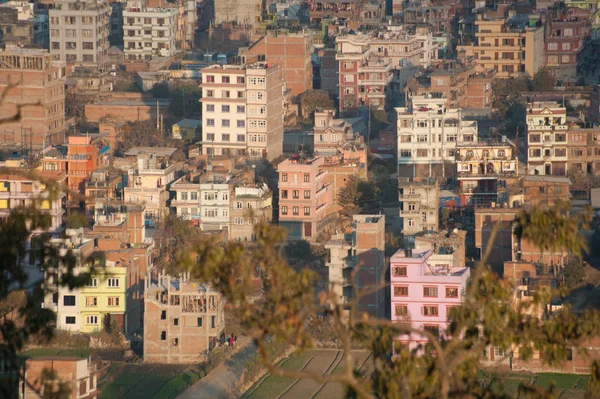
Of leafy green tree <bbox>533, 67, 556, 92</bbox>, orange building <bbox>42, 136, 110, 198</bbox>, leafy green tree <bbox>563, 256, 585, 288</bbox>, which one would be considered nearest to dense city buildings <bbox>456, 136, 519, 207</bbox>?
leafy green tree <bbox>563, 256, 585, 288</bbox>

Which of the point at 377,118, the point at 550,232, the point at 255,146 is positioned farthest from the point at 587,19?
the point at 550,232

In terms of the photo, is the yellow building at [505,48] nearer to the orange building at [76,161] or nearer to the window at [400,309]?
the orange building at [76,161]

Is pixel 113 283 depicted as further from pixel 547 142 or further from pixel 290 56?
pixel 290 56

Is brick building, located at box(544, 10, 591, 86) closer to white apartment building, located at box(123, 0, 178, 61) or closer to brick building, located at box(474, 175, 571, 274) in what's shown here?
white apartment building, located at box(123, 0, 178, 61)

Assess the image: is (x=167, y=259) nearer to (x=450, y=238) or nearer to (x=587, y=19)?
(x=450, y=238)

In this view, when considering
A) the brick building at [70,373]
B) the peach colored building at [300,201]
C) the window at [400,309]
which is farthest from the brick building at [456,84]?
the brick building at [70,373]

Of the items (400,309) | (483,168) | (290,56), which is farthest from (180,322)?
(290,56)
